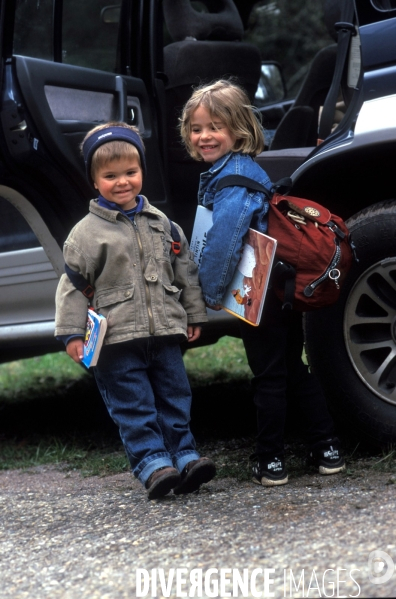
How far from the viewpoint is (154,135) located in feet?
12.5

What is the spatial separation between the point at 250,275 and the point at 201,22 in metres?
1.88

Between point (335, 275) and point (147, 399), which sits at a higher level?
point (335, 275)

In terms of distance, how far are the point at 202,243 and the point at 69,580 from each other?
1236 mm

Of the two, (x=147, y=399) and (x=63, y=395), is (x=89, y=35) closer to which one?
(x=147, y=399)

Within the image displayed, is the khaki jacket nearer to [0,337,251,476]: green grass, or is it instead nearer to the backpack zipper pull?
the backpack zipper pull

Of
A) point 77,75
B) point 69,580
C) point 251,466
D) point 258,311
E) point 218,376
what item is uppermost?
point 77,75

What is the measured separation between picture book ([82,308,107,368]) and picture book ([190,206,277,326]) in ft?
1.49

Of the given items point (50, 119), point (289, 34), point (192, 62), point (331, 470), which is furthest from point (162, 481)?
point (289, 34)

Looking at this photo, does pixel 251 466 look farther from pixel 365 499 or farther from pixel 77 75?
pixel 77 75

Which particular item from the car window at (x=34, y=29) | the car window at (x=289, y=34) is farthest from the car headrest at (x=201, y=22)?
the car window at (x=34, y=29)

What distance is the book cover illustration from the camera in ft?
9.61

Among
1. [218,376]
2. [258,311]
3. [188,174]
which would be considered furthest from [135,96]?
[218,376]

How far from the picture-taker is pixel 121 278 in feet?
9.82

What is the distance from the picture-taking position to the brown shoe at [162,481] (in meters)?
2.96
